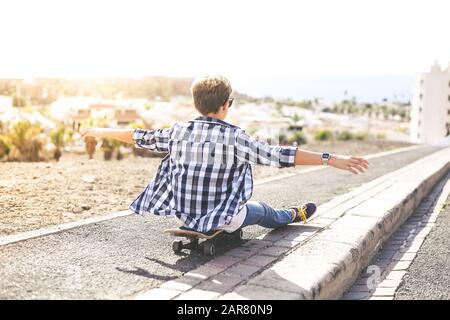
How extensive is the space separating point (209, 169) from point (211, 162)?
0.16 ft

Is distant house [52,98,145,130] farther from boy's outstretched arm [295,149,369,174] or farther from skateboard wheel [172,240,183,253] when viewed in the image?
boy's outstretched arm [295,149,369,174]

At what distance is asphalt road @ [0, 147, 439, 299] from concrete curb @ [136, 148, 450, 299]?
19cm

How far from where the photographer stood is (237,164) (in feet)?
12.7

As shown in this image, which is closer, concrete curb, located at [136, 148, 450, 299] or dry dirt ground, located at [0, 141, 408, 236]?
concrete curb, located at [136, 148, 450, 299]

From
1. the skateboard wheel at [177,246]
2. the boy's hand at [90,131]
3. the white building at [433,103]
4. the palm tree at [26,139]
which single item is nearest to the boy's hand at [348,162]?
the skateboard wheel at [177,246]

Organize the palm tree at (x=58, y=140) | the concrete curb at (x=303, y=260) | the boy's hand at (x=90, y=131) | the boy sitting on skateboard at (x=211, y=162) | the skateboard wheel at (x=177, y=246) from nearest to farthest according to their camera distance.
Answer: the concrete curb at (x=303, y=260), the boy sitting on skateboard at (x=211, y=162), the skateboard wheel at (x=177, y=246), the boy's hand at (x=90, y=131), the palm tree at (x=58, y=140)

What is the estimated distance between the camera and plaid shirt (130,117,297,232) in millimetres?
3746

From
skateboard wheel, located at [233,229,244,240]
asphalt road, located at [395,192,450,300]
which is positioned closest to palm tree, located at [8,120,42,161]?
skateboard wheel, located at [233,229,244,240]

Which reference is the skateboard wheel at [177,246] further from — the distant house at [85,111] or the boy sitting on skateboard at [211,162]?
the distant house at [85,111]

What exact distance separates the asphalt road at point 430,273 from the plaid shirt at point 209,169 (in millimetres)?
1129

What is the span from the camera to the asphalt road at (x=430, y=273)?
355 centimetres

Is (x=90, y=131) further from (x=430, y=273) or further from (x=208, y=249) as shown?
(x=430, y=273)
